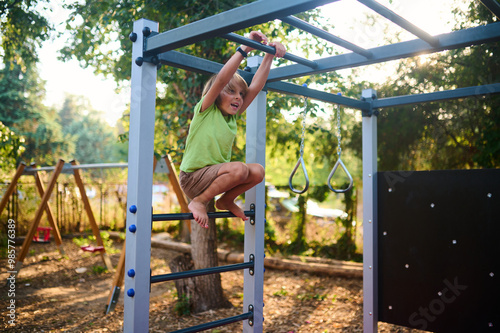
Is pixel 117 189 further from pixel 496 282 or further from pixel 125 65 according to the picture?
pixel 496 282

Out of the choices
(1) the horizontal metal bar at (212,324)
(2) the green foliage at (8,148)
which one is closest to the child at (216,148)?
(1) the horizontal metal bar at (212,324)

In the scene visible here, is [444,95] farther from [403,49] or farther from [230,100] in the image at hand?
[230,100]

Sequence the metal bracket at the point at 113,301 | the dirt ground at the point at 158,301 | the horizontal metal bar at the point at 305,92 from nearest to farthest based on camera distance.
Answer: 1. the horizontal metal bar at the point at 305,92
2. the dirt ground at the point at 158,301
3. the metal bracket at the point at 113,301

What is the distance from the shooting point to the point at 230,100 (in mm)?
2477

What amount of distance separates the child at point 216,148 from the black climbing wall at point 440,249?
5.62 ft

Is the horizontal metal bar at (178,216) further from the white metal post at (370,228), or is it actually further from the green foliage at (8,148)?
the green foliage at (8,148)

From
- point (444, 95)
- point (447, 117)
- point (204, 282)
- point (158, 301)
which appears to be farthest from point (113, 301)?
point (447, 117)

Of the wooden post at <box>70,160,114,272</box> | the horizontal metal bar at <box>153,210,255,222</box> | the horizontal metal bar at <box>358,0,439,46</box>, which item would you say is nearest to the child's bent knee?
the horizontal metal bar at <box>153,210,255,222</box>

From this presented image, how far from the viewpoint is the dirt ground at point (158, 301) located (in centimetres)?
440

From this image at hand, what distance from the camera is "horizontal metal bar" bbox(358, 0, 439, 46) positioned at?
5.97 feet

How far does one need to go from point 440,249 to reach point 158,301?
139 inches

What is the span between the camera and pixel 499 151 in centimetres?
541

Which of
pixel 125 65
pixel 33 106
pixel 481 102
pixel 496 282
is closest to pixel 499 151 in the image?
pixel 481 102

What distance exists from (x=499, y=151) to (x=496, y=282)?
2.95 m
